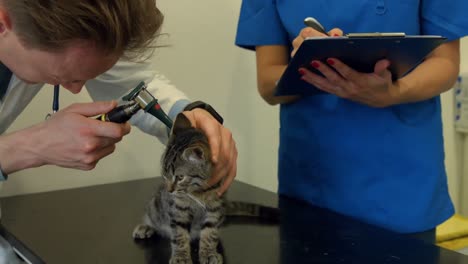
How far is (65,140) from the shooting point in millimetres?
739

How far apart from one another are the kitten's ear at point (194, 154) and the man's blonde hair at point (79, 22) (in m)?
0.23

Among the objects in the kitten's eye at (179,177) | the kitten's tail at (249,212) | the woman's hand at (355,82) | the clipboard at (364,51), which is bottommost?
the kitten's tail at (249,212)

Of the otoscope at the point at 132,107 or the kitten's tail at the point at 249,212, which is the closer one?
the otoscope at the point at 132,107

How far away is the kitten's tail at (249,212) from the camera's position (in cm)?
100

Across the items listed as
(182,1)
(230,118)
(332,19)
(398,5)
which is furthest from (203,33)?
(398,5)

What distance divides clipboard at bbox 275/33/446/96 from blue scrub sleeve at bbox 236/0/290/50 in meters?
0.20

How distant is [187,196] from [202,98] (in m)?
0.71

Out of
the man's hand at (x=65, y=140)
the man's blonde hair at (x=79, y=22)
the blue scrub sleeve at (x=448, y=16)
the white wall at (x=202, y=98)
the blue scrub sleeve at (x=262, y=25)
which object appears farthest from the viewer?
the white wall at (x=202, y=98)

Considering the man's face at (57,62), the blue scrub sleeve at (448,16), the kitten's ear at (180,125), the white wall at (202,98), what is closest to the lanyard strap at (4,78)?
the man's face at (57,62)

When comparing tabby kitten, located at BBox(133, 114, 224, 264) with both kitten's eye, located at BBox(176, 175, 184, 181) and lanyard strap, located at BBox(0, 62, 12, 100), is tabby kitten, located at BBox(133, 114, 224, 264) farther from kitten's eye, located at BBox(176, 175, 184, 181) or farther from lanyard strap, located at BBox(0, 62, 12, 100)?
lanyard strap, located at BBox(0, 62, 12, 100)

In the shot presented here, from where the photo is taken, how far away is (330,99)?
1069mm

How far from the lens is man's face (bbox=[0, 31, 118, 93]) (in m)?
0.67

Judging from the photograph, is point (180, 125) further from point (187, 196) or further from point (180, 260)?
point (180, 260)

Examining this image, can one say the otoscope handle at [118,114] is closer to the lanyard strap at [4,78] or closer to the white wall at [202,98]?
the lanyard strap at [4,78]
